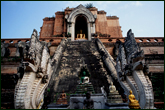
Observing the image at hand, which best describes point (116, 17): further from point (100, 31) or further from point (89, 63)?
point (89, 63)

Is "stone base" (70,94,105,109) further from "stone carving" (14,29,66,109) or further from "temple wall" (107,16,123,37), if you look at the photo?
"temple wall" (107,16,123,37)

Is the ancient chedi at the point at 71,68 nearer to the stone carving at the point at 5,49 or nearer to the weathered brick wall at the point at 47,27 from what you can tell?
the stone carving at the point at 5,49

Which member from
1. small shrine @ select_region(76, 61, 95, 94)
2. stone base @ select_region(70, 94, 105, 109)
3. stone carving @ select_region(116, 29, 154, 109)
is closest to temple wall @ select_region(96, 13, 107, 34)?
stone carving @ select_region(116, 29, 154, 109)

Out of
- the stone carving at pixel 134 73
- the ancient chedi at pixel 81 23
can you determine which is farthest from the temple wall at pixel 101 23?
the stone carving at pixel 134 73

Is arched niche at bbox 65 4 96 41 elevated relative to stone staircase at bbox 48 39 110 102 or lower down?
elevated

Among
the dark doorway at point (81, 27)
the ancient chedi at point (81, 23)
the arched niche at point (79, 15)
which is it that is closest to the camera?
the arched niche at point (79, 15)

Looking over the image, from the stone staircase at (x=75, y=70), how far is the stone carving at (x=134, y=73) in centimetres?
109

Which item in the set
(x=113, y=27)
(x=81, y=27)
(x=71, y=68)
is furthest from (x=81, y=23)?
(x=71, y=68)

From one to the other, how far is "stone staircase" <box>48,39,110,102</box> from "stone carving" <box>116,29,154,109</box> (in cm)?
109

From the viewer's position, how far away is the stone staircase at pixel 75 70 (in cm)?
657

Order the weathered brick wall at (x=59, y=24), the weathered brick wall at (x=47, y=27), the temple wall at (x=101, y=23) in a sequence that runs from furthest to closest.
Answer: the weathered brick wall at (x=47, y=27)
the weathered brick wall at (x=59, y=24)
the temple wall at (x=101, y=23)

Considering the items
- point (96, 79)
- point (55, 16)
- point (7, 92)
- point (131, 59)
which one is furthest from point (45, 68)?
point (55, 16)

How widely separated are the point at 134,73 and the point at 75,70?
→ 3648 mm

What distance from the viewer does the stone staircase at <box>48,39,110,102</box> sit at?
657cm
